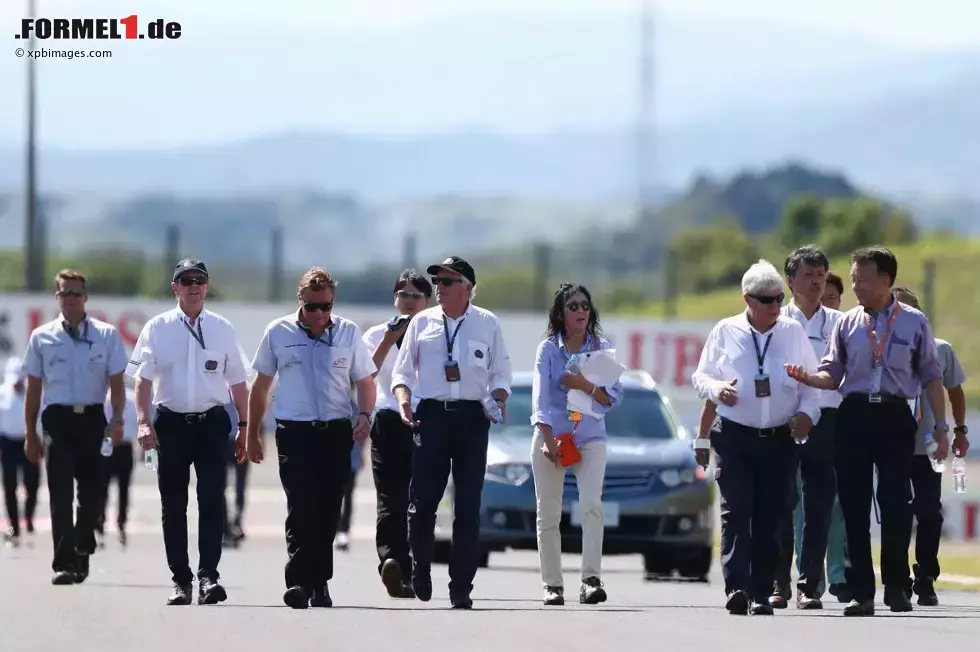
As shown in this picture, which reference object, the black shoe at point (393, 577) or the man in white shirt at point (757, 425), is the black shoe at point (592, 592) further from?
the man in white shirt at point (757, 425)

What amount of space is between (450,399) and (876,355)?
2.55 meters

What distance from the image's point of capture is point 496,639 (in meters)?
11.6

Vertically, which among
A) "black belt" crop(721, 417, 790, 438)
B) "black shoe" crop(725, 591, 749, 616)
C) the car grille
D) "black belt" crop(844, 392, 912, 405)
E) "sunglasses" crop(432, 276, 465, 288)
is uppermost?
"sunglasses" crop(432, 276, 465, 288)

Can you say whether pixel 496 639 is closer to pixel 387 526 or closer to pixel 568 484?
pixel 387 526

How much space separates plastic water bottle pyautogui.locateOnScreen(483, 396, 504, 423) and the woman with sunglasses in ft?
1.43

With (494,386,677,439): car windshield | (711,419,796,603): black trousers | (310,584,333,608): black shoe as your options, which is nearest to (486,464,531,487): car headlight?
(494,386,677,439): car windshield

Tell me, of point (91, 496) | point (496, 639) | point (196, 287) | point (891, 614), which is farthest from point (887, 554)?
point (91, 496)

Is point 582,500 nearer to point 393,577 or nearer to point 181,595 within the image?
point 393,577

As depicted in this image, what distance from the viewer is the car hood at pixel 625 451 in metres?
18.5

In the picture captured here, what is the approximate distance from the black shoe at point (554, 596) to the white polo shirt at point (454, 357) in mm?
1255

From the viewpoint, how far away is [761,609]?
43.1ft

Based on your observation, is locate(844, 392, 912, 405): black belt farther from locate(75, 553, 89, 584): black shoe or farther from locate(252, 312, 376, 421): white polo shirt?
locate(75, 553, 89, 584): black shoe

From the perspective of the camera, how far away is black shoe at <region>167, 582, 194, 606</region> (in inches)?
542

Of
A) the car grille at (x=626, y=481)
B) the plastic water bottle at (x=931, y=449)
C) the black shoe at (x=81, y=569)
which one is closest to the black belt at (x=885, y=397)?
the plastic water bottle at (x=931, y=449)
